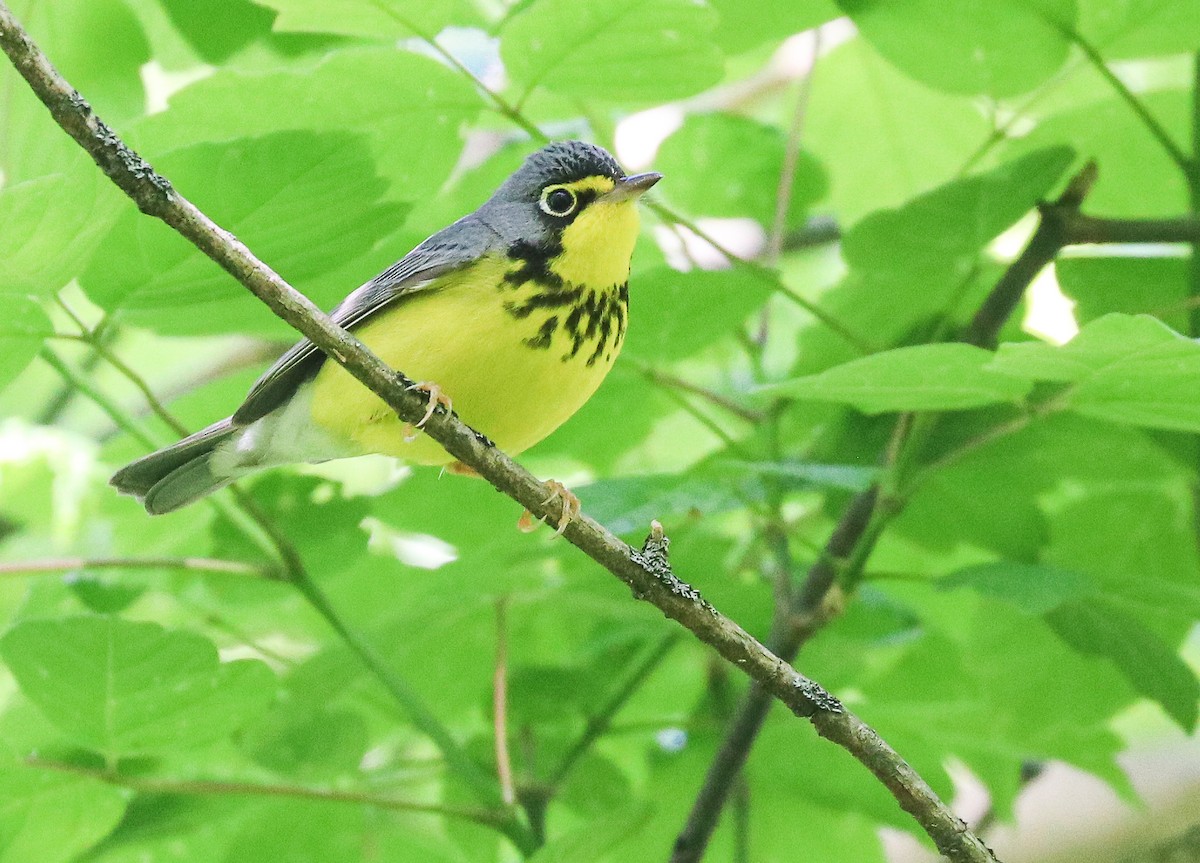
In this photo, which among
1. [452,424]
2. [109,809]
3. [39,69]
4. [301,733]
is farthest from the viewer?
[301,733]

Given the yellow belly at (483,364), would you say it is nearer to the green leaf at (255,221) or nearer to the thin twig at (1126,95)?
the green leaf at (255,221)

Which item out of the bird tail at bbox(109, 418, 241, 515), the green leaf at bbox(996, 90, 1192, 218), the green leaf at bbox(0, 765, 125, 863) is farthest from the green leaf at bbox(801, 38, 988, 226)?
the green leaf at bbox(0, 765, 125, 863)

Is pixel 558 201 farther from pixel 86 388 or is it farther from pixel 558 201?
pixel 86 388

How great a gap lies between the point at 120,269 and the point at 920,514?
1877mm

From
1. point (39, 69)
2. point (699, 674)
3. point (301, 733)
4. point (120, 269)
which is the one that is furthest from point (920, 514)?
point (39, 69)

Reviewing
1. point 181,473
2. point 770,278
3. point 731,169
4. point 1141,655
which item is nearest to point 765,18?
point 770,278

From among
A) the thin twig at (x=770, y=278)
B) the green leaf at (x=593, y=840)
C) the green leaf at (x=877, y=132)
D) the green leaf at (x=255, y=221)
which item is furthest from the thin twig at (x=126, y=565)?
the green leaf at (x=877, y=132)

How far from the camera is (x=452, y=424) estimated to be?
215 centimetres

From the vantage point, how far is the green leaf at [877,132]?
3.62 m

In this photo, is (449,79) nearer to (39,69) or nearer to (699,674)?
(39,69)

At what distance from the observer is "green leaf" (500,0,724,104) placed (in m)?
2.42

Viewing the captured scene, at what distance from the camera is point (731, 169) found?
11.1 feet

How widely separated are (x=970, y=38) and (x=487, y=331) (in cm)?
124

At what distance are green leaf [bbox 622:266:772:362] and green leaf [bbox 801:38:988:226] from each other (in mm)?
895
